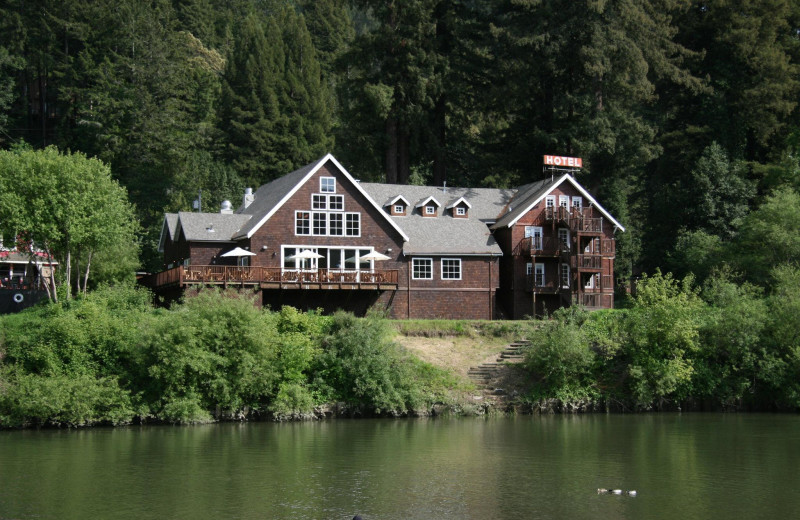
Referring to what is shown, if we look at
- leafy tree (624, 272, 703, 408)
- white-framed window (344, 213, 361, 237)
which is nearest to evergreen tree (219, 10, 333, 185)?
white-framed window (344, 213, 361, 237)

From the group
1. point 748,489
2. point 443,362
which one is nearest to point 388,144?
point 443,362

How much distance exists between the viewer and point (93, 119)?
63.4 metres

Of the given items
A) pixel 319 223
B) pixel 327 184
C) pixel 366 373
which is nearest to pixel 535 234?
pixel 327 184

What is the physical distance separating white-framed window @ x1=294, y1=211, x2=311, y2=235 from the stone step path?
1214cm

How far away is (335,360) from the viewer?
1460 inches

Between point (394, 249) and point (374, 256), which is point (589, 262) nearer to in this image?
point (394, 249)

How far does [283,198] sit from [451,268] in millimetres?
9982

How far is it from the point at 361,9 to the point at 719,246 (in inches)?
1190

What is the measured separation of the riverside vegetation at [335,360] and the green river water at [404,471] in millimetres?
1562

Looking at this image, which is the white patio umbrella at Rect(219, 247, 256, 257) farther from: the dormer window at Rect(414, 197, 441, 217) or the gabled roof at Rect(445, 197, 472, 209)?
the gabled roof at Rect(445, 197, 472, 209)

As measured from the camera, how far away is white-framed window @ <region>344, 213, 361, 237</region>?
4719 centimetres

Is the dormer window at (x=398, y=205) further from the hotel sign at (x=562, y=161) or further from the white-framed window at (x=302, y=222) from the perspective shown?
the hotel sign at (x=562, y=161)

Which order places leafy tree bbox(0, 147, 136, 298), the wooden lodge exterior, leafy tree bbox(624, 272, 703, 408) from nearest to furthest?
leafy tree bbox(624, 272, 703, 408), leafy tree bbox(0, 147, 136, 298), the wooden lodge exterior

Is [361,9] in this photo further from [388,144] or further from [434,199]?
[434,199]
